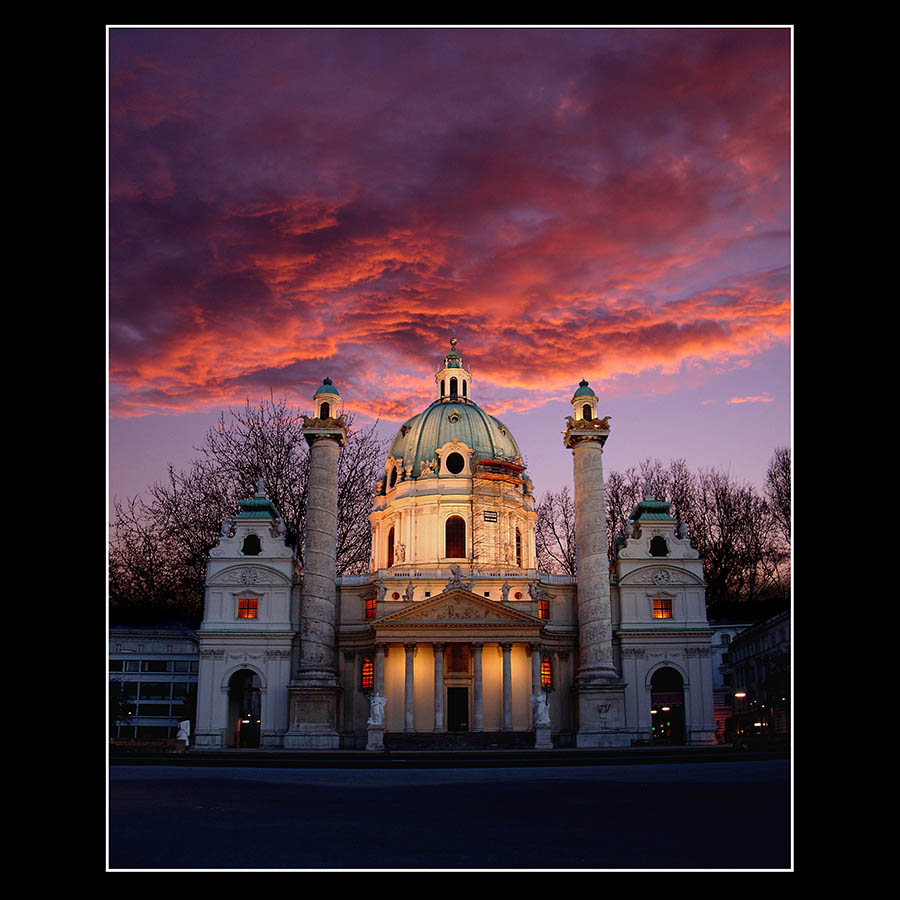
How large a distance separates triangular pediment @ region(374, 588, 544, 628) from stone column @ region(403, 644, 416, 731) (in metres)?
1.68

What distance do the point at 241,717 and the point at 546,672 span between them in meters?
18.0

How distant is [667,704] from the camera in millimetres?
51375

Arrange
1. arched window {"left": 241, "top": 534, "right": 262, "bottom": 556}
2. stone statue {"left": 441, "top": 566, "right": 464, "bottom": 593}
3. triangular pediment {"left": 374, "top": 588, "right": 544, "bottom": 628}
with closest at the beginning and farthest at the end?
triangular pediment {"left": 374, "top": 588, "right": 544, "bottom": 628} < stone statue {"left": 441, "top": 566, "right": 464, "bottom": 593} < arched window {"left": 241, "top": 534, "right": 262, "bottom": 556}

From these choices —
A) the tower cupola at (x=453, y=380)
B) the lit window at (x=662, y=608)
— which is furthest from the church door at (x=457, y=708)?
the tower cupola at (x=453, y=380)

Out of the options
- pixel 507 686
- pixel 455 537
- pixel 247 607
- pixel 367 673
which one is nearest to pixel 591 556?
pixel 507 686

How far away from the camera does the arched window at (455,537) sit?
197ft

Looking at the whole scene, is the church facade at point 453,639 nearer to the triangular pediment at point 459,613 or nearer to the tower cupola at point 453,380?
the triangular pediment at point 459,613

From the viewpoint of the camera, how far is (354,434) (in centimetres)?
6694

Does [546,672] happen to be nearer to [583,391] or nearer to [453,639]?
[453,639]

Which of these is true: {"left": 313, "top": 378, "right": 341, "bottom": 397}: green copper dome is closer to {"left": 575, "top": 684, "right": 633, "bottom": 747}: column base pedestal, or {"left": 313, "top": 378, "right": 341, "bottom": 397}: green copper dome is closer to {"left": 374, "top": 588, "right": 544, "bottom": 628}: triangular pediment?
{"left": 374, "top": 588, "right": 544, "bottom": 628}: triangular pediment

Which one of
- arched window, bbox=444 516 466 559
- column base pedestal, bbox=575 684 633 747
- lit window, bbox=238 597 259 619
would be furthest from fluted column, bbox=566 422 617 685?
lit window, bbox=238 597 259 619

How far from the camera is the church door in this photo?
51.9 metres

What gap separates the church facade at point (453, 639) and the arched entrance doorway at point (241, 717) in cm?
13

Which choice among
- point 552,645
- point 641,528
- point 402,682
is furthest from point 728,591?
point 402,682
